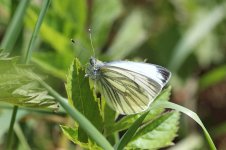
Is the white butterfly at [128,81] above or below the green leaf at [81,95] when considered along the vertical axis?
above

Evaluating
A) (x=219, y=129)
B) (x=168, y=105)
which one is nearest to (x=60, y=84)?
(x=219, y=129)

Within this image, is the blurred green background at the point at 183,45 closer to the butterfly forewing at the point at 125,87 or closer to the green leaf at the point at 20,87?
the butterfly forewing at the point at 125,87

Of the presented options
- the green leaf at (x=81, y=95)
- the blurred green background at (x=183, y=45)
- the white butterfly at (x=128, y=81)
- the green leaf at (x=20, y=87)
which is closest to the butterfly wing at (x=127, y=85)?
the white butterfly at (x=128, y=81)

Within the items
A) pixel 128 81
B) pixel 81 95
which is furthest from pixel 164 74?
pixel 81 95

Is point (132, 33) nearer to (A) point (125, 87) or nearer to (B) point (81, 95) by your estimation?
(A) point (125, 87)

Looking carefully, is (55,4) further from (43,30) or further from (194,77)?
(194,77)
